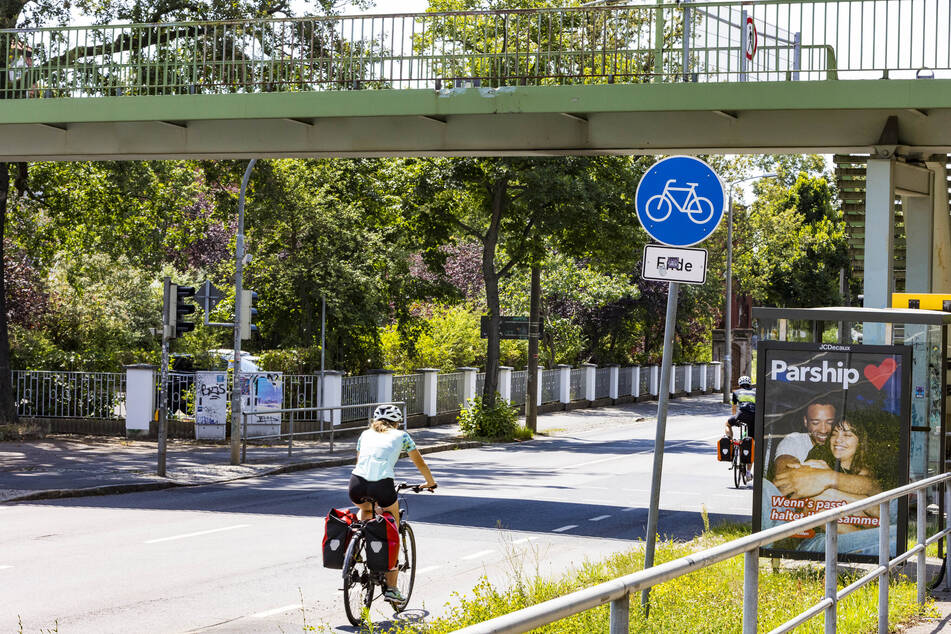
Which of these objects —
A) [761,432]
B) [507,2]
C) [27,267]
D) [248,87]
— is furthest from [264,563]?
[27,267]

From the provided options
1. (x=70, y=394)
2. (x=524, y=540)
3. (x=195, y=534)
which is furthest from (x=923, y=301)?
(x=70, y=394)

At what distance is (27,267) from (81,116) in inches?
658

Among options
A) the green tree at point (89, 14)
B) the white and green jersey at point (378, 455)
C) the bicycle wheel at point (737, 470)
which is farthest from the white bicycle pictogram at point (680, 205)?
the green tree at point (89, 14)

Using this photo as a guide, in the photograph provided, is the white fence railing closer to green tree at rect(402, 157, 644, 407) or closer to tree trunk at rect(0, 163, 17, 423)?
tree trunk at rect(0, 163, 17, 423)

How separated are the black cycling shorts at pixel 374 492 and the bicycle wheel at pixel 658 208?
8.84 feet

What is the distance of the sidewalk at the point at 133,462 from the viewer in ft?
56.0

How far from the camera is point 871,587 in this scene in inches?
294

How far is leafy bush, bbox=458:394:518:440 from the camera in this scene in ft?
93.1

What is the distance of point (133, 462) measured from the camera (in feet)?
67.2

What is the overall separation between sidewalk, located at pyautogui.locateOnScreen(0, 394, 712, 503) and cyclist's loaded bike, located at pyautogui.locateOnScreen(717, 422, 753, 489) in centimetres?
730

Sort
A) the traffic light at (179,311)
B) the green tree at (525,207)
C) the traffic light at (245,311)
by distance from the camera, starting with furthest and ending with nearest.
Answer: the green tree at (525,207), the traffic light at (245,311), the traffic light at (179,311)

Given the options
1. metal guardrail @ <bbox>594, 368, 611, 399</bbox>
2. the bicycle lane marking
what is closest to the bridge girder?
the bicycle lane marking

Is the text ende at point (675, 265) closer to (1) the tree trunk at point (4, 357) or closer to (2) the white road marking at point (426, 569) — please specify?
(2) the white road marking at point (426, 569)

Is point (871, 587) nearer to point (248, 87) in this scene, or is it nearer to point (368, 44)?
point (368, 44)
